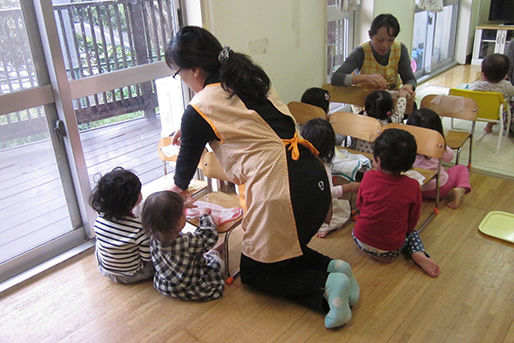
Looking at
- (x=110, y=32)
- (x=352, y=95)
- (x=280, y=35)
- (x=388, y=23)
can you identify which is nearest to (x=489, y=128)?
(x=352, y=95)

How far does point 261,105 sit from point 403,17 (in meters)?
3.87

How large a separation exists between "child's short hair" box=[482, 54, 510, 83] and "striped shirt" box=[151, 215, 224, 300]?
2778 mm

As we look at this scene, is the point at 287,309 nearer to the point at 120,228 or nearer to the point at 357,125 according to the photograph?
the point at 120,228

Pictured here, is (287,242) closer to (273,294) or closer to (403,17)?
(273,294)

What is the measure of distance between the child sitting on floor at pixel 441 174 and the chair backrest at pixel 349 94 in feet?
1.80

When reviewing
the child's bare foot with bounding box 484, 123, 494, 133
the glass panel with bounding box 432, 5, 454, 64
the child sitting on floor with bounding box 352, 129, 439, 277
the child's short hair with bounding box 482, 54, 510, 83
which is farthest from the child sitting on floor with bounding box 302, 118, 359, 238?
the glass panel with bounding box 432, 5, 454, 64

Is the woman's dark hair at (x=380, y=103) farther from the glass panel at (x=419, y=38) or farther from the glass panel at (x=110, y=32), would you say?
the glass panel at (x=419, y=38)

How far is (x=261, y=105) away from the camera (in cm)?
178

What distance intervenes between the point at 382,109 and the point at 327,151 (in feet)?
2.90

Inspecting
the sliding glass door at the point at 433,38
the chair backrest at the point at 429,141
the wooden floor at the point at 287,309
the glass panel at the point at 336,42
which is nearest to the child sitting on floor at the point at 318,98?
the chair backrest at the point at 429,141


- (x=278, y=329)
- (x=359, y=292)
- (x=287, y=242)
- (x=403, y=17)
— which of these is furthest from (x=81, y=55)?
(x=403, y=17)

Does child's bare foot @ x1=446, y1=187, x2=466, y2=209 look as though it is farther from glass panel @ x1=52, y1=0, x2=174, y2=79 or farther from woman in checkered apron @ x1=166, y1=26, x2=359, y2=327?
glass panel @ x1=52, y1=0, x2=174, y2=79

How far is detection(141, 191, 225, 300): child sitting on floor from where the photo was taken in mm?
1942

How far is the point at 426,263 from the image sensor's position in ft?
Answer: 7.57
